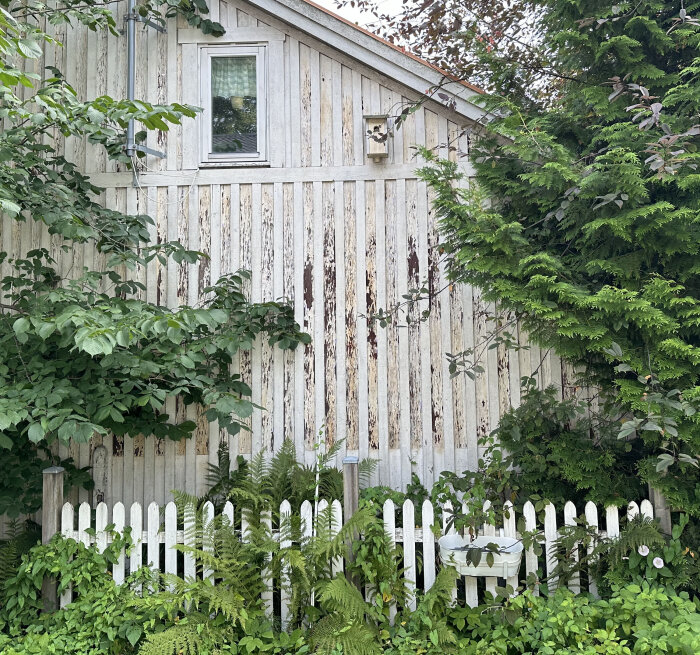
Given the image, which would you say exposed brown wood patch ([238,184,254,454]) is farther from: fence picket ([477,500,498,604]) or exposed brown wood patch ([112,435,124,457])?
fence picket ([477,500,498,604])

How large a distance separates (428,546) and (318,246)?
8.64ft

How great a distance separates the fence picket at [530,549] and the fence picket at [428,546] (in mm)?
632

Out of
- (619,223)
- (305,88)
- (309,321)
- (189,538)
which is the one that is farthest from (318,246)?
(189,538)

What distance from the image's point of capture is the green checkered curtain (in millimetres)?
5332

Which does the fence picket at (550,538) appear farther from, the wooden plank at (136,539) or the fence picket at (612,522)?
the wooden plank at (136,539)

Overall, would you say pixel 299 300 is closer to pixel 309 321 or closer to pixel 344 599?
pixel 309 321

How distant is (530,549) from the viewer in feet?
13.0

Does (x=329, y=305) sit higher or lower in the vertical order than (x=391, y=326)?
higher

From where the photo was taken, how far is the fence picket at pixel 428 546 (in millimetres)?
4043

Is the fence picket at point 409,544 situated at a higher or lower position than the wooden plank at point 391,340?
lower

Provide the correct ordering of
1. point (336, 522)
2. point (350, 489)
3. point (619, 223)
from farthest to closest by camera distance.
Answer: point (350, 489) < point (336, 522) < point (619, 223)

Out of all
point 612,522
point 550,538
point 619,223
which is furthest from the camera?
point 550,538

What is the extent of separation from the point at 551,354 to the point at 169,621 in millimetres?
3564

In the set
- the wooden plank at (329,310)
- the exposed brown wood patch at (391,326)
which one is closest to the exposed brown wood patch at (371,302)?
the exposed brown wood patch at (391,326)
